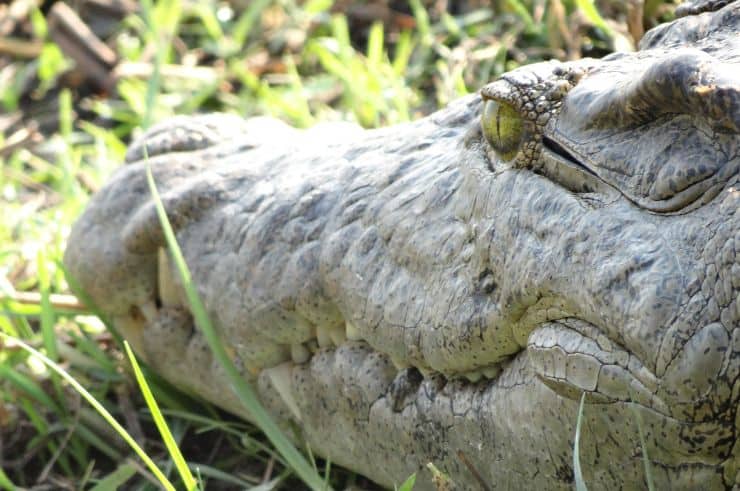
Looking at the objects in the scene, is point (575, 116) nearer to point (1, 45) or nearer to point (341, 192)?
point (341, 192)

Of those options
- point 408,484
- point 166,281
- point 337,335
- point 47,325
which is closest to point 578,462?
point 408,484

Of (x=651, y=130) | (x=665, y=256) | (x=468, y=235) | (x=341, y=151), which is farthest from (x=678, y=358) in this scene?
(x=341, y=151)

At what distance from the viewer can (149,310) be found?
224cm

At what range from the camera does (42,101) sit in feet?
15.4

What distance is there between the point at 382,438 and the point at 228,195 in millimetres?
607

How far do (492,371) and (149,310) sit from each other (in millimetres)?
967

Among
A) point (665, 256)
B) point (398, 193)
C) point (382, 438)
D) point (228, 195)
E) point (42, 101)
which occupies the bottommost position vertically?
point (42, 101)

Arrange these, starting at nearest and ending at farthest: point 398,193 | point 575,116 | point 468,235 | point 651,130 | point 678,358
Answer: point 678,358
point 651,130
point 575,116
point 468,235
point 398,193

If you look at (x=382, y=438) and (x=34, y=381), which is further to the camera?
(x=34, y=381)

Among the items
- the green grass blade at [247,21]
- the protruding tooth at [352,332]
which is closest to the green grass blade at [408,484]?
the protruding tooth at [352,332]

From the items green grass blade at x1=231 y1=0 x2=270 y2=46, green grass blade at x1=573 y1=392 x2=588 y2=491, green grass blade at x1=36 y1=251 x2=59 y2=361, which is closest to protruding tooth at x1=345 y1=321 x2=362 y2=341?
A: green grass blade at x1=573 y1=392 x2=588 y2=491

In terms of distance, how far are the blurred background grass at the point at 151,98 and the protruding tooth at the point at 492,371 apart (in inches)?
23.8

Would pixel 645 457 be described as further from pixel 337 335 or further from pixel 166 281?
pixel 166 281

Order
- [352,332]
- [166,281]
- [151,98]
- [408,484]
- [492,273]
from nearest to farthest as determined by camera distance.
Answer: [492,273], [408,484], [352,332], [166,281], [151,98]
